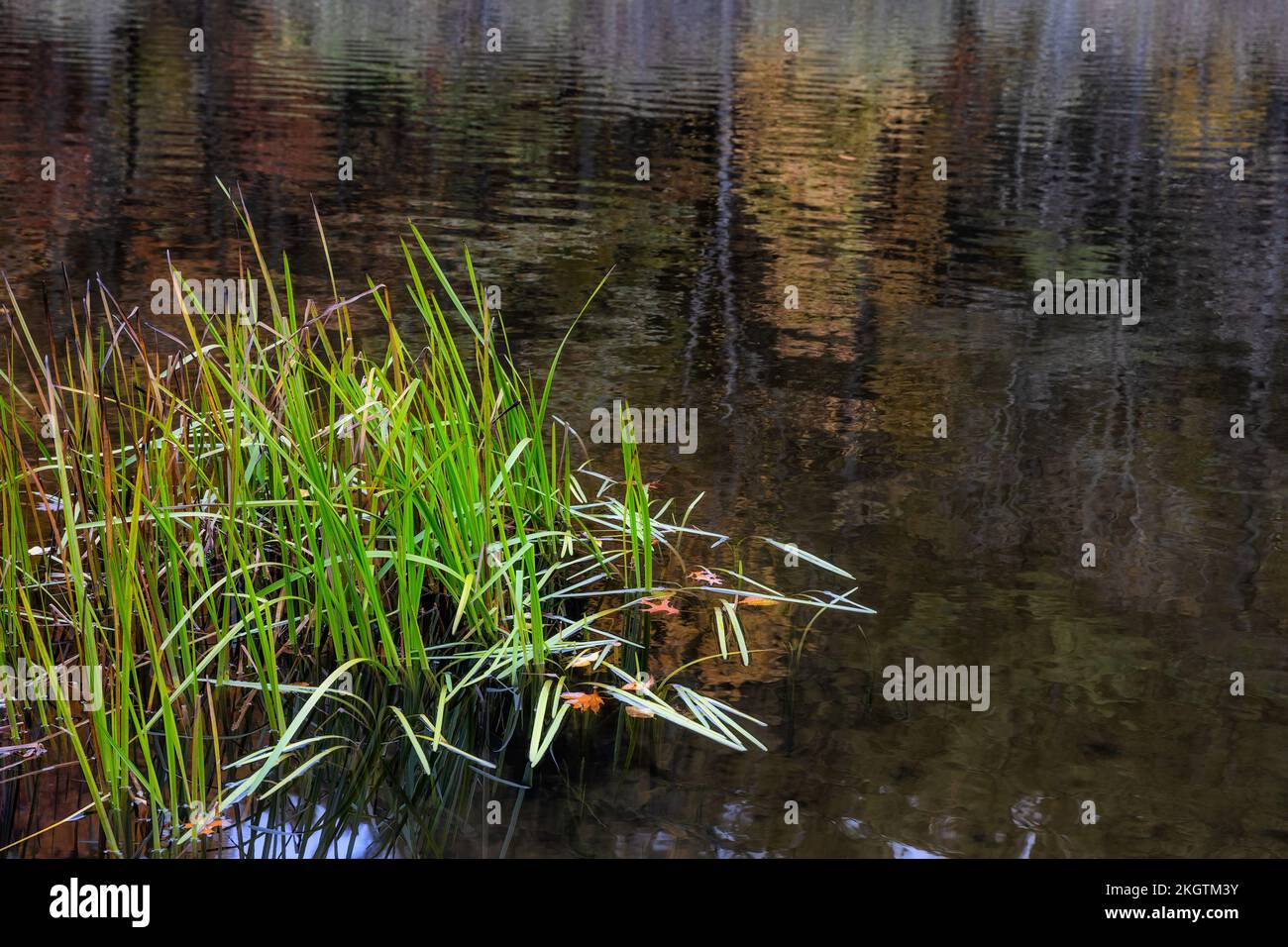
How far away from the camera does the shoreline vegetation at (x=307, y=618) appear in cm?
372

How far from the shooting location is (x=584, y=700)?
4434 millimetres

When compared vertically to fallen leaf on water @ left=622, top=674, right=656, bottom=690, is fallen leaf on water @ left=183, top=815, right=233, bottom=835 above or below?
below

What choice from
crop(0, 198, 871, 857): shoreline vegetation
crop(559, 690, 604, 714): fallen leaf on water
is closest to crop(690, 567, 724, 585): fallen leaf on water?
crop(0, 198, 871, 857): shoreline vegetation

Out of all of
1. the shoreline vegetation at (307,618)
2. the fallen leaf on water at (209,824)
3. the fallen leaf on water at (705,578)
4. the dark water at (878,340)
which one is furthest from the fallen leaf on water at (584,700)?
the fallen leaf on water at (209,824)

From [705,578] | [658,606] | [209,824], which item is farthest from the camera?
[705,578]

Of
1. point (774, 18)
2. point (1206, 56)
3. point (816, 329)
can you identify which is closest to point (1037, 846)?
point (816, 329)

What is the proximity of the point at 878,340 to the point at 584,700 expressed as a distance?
19.0ft

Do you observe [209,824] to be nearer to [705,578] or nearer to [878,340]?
[705,578]

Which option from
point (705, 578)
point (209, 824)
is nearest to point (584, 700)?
point (705, 578)

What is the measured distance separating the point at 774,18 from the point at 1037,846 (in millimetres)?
42157

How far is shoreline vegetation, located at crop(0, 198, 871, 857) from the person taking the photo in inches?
146

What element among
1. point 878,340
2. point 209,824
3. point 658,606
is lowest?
point 209,824

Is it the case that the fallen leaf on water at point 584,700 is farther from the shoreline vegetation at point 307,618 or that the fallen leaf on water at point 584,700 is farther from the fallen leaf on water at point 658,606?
the fallen leaf on water at point 658,606

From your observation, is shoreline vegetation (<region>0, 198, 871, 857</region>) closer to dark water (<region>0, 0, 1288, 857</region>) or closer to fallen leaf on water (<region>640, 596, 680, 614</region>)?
fallen leaf on water (<region>640, 596, 680, 614</region>)
